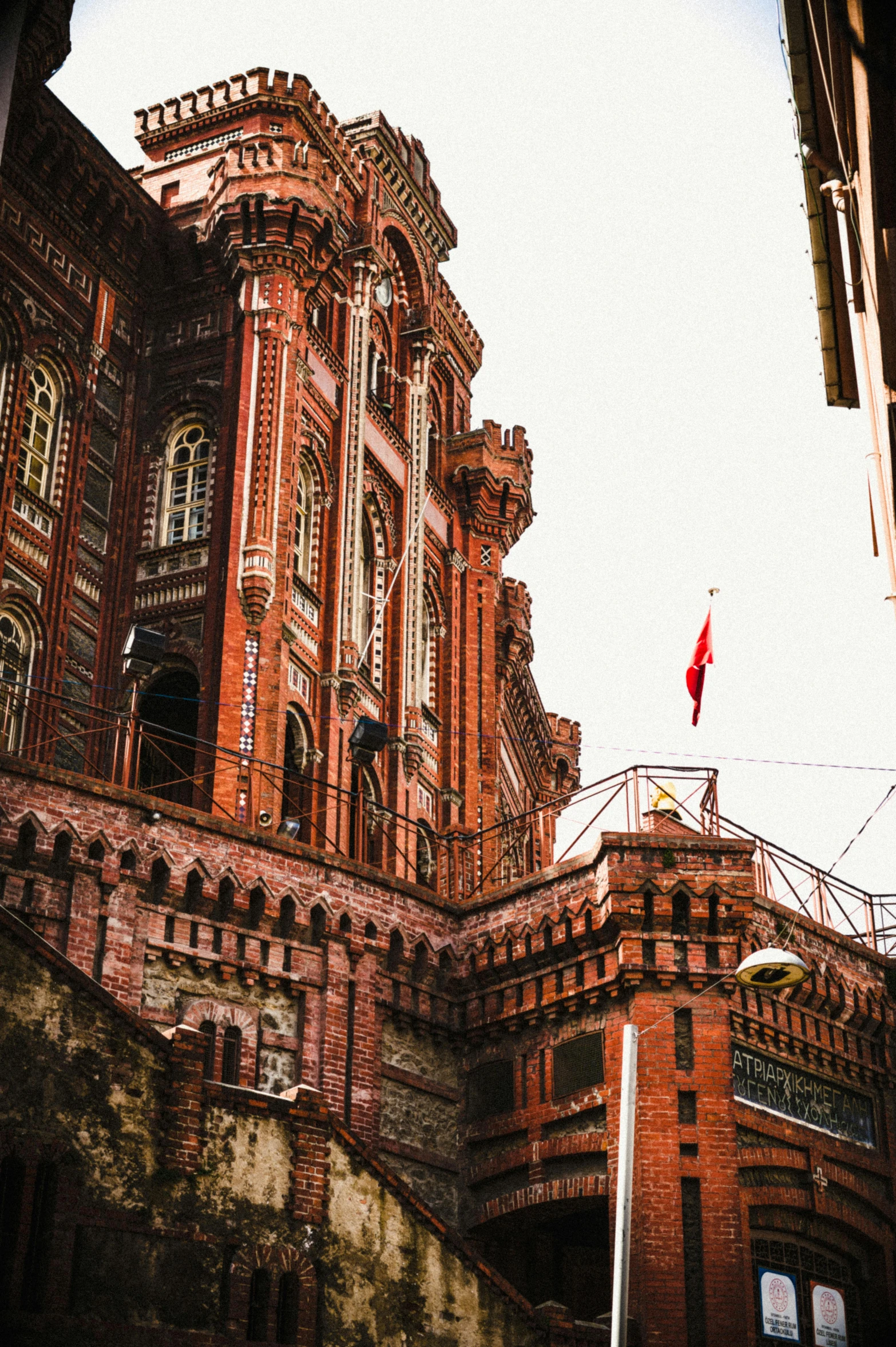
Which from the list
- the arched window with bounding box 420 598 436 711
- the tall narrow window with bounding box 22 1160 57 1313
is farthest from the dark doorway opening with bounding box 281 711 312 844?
the tall narrow window with bounding box 22 1160 57 1313

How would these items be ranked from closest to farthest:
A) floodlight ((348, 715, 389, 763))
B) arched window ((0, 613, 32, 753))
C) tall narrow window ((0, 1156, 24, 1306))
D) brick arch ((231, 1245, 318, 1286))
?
tall narrow window ((0, 1156, 24, 1306))
brick arch ((231, 1245, 318, 1286))
arched window ((0, 613, 32, 753))
floodlight ((348, 715, 389, 763))

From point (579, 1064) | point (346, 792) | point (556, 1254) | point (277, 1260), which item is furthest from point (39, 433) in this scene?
point (277, 1260)

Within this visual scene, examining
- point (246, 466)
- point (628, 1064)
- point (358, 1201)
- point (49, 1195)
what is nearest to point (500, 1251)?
point (358, 1201)

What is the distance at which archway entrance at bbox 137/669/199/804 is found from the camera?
118 ft

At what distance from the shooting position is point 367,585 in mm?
41625

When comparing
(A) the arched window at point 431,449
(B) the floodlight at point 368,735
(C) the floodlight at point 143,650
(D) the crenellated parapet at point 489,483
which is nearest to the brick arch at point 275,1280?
(C) the floodlight at point 143,650

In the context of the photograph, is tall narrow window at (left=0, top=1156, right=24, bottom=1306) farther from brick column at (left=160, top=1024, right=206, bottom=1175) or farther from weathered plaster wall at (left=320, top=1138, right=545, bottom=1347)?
weathered plaster wall at (left=320, top=1138, right=545, bottom=1347)

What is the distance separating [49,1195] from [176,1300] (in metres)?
1.96

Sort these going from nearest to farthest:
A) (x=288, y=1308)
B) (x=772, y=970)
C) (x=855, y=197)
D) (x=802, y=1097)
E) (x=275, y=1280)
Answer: (x=855, y=197) → (x=275, y=1280) → (x=288, y=1308) → (x=772, y=970) → (x=802, y=1097)

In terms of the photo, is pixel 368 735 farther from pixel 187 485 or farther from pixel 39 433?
pixel 39 433

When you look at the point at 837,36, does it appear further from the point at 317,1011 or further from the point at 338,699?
the point at 338,699

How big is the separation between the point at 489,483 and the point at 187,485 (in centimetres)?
1065

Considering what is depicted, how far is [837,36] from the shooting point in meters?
18.8

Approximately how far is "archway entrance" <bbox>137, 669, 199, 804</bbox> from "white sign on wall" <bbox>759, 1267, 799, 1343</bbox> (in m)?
13.9
